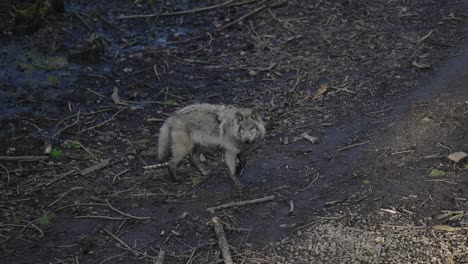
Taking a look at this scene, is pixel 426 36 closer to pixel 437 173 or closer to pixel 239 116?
pixel 437 173

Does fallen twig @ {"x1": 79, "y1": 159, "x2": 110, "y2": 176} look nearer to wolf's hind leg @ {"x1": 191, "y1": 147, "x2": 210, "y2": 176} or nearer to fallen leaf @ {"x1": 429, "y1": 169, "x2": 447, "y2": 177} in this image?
wolf's hind leg @ {"x1": 191, "y1": 147, "x2": 210, "y2": 176}

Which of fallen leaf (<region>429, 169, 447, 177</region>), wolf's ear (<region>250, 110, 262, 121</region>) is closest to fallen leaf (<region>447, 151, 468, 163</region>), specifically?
fallen leaf (<region>429, 169, 447, 177</region>)

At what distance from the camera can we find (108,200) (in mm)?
8578

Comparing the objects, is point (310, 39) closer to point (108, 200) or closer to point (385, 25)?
point (385, 25)

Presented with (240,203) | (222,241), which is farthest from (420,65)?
(222,241)

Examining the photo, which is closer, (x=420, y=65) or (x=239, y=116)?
(x=239, y=116)

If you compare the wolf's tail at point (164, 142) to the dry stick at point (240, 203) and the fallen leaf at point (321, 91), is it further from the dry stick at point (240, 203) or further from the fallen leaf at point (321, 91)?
the fallen leaf at point (321, 91)

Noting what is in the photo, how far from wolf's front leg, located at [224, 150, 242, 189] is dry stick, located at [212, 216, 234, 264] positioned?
3.24ft

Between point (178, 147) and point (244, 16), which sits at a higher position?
point (244, 16)

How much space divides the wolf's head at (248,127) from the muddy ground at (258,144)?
68cm

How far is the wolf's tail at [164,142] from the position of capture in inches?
348

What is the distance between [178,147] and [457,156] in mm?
3810

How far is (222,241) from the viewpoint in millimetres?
7348

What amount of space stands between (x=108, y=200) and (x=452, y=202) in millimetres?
4510
